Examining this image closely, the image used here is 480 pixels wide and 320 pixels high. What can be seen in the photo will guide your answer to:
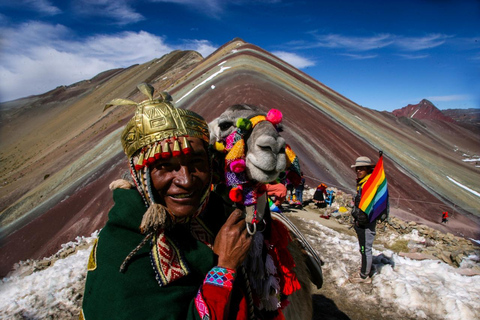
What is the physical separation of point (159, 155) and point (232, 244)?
1.87 feet

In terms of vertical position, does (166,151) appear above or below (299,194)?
above

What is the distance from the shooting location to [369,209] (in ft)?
13.4

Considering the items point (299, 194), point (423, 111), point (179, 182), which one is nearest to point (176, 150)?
point (179, 182)

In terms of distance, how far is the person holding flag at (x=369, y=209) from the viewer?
4.09 m

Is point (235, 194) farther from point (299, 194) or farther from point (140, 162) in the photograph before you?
point (299, 194)

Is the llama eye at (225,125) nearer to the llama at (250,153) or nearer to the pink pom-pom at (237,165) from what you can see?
the llama at (250,153)

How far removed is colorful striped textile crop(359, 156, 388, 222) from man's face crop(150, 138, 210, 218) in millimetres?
3435

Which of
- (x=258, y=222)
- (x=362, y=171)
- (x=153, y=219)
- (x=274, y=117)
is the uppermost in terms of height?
(x=274, y=117)

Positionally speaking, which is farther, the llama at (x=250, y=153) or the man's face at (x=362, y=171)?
the man's face at (x=362, y=171)

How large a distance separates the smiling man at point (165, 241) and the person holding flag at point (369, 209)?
315cm

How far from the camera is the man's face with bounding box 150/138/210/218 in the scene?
133 centimetres

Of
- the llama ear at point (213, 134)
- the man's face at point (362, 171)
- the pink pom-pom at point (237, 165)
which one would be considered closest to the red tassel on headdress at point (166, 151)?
the pink pom-pom at point (237, 165)

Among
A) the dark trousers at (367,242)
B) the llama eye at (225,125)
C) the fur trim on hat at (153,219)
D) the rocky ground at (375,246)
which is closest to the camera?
the fur trim on hat at (153,219)

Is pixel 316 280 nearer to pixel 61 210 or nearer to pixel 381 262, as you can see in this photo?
pixel 381 262
